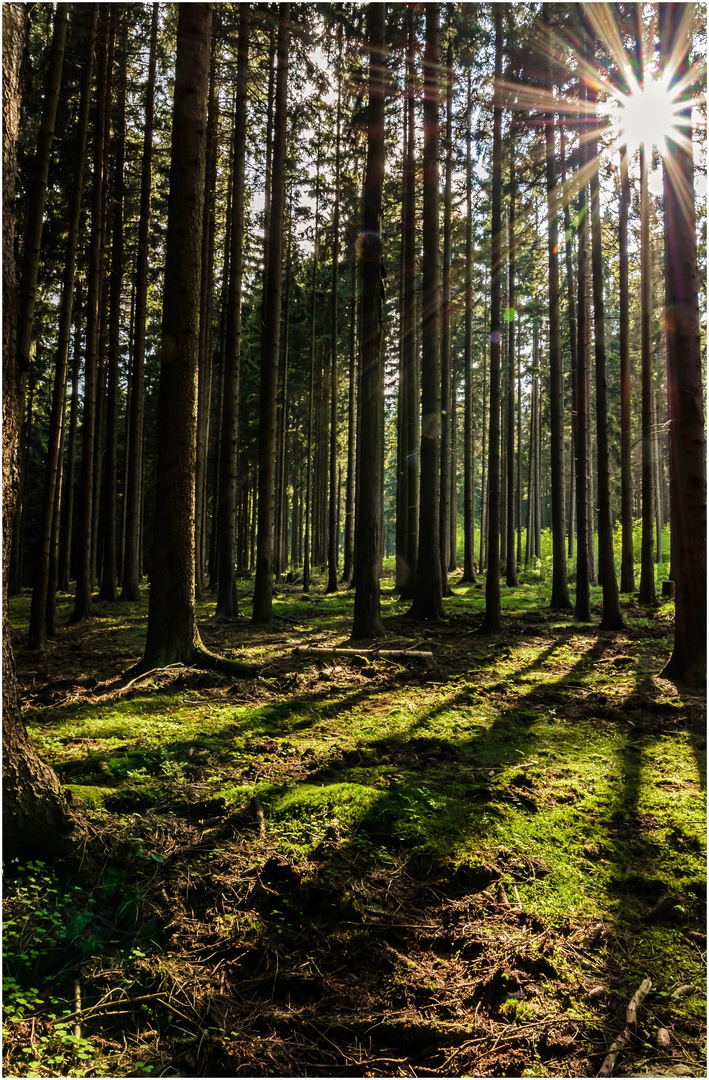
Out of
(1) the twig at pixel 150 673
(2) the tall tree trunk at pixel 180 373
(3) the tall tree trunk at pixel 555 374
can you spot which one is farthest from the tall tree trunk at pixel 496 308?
(1) the twig at pixel 150 673

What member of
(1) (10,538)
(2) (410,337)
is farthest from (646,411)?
(1) (10,538)

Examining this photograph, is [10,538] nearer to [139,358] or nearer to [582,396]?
[582,396]

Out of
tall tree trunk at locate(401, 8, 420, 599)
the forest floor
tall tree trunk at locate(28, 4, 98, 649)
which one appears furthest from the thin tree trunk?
tall tree trunk at locate(28, 4, 98, 649)

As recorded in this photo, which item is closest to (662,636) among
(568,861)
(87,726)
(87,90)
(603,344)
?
(603,344)

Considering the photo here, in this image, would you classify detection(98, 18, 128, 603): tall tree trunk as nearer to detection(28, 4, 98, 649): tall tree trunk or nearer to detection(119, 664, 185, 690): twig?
detection(28, 4, 98, 649): tall tree trunk

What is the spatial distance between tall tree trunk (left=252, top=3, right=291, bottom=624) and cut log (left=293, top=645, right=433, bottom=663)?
131 inches

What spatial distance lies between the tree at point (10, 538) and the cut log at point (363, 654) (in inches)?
234

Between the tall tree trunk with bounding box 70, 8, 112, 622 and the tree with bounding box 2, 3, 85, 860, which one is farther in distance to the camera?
the tall tree trunk with bounding box 70, 8, 112, 622

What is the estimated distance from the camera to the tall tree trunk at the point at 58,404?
9039mm

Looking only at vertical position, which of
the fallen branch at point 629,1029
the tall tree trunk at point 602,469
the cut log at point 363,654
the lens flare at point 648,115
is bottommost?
the fallen branch at point 629,1029

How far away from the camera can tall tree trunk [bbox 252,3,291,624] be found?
1186 cm

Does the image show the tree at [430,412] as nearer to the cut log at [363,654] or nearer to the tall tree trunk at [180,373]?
the cut log at [363,654]

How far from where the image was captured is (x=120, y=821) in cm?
349

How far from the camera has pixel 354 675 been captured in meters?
8.12
